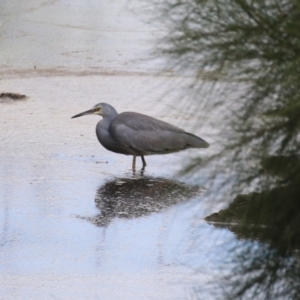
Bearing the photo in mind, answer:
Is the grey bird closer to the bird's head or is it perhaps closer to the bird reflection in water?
→ the bird's head

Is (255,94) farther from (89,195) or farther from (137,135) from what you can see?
(137,135)

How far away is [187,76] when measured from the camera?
10.5 ft

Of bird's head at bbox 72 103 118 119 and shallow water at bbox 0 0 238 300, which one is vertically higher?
bird's head at bbox 72 103 118 119

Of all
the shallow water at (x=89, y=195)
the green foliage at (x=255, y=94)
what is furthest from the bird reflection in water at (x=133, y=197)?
the green foliage at (x=255, y=94)

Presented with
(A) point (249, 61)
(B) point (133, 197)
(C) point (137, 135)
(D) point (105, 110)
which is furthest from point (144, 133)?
(A) point (249, 61)

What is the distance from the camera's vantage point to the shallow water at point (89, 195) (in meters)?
6.05

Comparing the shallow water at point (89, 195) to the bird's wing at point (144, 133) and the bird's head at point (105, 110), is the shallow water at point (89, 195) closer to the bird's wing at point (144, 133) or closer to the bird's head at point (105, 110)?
the bird's wing at point (144, 133)

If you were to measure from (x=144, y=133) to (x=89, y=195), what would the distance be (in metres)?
0.99

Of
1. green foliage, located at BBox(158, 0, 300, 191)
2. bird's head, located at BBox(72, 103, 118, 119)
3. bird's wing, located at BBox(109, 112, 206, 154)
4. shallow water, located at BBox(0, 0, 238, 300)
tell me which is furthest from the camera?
bird's head, located at BBox(72, 103, 118, 119)

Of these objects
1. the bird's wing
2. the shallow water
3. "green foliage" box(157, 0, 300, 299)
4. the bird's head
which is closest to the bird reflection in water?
the shallow water

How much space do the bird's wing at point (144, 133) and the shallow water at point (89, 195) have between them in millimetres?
255

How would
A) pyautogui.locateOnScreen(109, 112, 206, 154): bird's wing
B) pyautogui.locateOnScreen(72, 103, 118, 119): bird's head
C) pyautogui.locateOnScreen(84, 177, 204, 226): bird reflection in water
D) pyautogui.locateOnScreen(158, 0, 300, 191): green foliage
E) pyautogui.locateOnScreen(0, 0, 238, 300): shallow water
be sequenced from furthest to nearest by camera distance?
1. pyautogui.locateOnScreen(72, 103, 118, 119): bird's head
2. pyautogui.locateOnScreen(109, 112, 206, 154): bird's wing
3. pyautogui.locateOnScreen(84, 177, 204, 226): bird reflection in water
4. pyautogui.locateOnScreen(0, 0, 238, 300): shallow water
5. pyautogui.locateOnScreen(158, 0, 300, 191): green foliage

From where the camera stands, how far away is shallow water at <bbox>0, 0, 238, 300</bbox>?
238 inches

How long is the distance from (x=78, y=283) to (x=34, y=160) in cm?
328
